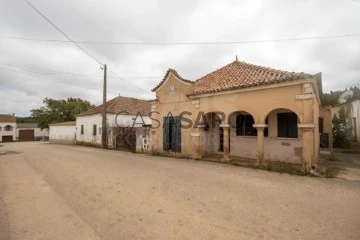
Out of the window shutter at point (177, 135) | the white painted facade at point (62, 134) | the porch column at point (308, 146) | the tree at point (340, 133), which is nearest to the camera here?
the porch column at point (308, 146)

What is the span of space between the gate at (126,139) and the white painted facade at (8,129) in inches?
1710

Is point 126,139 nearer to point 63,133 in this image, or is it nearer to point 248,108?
point 248,108

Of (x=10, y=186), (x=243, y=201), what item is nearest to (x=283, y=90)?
(x=243, y=201)

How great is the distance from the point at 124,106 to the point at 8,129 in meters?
39.8

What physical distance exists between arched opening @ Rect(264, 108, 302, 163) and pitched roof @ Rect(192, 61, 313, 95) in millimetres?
1622

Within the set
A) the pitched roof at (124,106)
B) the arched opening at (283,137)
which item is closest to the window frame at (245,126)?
the arched opening at (283,137)

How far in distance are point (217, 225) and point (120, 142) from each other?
46.8 feet

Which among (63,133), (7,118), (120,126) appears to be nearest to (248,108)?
(120,126)

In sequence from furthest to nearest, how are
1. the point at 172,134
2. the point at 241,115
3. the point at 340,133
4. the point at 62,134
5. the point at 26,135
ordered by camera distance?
1. the point at 26,135
2. the point at 62,134
3. the point at 340,133
4. the point at 172,134
5. the point at 241,115

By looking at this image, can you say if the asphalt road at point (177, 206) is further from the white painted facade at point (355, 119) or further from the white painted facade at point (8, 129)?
the white painted facade at point (8, 129)

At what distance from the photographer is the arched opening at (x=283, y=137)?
995cm

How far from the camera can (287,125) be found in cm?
1028

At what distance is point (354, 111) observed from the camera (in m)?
20.0

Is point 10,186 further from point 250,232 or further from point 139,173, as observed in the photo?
point 250,232
